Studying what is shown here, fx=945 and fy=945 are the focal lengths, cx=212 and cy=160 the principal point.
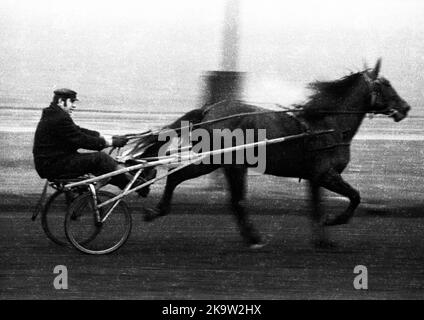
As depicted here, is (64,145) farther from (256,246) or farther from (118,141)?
(256,246)

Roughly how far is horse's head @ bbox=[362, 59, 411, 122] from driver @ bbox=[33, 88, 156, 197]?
255 centimetres

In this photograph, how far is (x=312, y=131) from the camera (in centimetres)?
877

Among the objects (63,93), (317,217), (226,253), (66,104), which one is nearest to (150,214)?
(226,253)

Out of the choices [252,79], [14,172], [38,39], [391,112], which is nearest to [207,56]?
[252,79]

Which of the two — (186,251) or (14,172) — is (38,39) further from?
(186,251)

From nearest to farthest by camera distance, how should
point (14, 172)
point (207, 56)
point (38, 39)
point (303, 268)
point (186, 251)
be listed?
point (303, 268) → point (186, 251) → point (14, 172) → point (38, 39) → point (207, 56)

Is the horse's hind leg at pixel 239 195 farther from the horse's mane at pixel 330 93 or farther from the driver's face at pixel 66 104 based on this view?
the driver's face at pixel 66 104

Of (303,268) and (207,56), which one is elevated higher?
(207,56)

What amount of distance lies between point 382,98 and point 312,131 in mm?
781

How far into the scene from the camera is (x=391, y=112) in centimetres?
901

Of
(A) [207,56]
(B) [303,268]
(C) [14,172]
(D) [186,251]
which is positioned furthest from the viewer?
(A) [207,56]

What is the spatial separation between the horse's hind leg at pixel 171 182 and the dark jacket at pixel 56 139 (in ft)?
3.16

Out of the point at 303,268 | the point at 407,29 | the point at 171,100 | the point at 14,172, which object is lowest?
the point at 303,268

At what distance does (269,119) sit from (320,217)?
103cm
